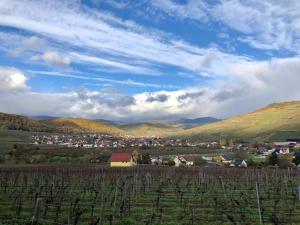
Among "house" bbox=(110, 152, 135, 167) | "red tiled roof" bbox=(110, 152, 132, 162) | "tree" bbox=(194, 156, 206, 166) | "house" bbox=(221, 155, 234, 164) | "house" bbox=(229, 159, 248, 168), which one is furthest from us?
"house" bbox=(221, 155, 234, 164)

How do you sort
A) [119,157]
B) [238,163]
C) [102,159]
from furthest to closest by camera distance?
[102,159] → [119,157] → [238,163]

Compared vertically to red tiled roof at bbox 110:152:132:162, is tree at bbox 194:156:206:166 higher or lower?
lower

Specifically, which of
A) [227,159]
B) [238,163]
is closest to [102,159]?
[227,159]

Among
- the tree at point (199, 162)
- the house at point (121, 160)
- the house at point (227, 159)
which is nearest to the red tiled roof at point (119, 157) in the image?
the house at point (121, 160)

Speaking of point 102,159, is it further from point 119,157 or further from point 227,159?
point 227,159

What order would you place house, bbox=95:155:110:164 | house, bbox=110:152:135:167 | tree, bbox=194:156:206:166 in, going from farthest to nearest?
house, bbox=95:155:110:164 → tree, bbox=194:156:206:166 → house, bbox=110:152:135:167

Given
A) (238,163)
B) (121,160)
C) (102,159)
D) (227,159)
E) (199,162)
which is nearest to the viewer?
(121,160)

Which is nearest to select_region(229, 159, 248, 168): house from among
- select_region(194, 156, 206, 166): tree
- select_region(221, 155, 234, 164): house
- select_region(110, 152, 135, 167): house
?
select_region(221, 155, 234, 164): house

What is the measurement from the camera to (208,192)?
3456 cm

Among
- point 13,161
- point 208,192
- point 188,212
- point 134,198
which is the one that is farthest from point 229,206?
point 13,161

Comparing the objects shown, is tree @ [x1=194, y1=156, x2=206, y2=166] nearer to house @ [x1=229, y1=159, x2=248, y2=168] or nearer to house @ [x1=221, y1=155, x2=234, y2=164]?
house @ [x1=229, y1=159, x2=248, y2=168]

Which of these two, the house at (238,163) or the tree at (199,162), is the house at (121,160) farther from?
the house at (238,163)

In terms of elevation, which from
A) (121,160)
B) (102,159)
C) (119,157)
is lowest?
(102,159)

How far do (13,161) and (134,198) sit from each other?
209ft
